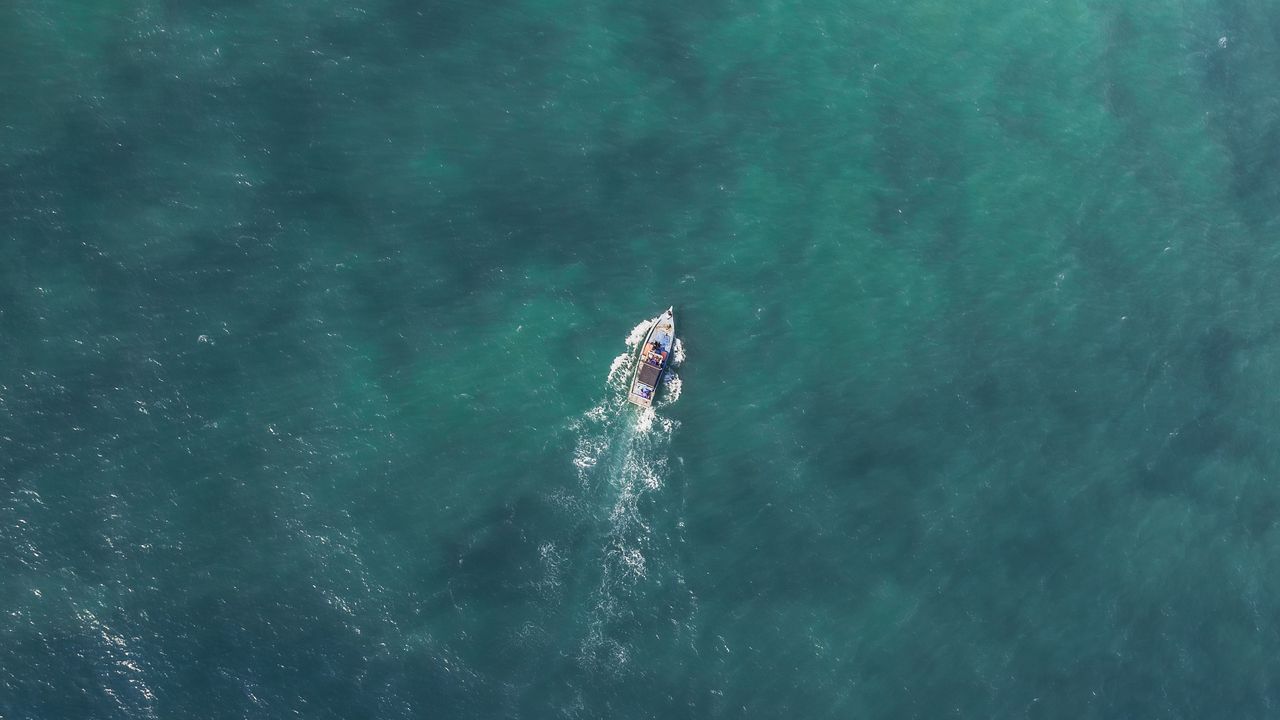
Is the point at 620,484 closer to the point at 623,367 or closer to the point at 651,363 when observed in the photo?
the point at 623,367

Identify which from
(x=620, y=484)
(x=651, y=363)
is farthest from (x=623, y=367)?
(x=620, y=484)

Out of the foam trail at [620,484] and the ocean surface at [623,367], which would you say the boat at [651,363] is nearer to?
the foam trail at [620,484]

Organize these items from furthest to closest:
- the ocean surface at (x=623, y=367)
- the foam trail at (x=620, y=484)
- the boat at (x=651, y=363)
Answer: the boat at (x=651, y=363) < the foam trail at (x=620, y=484) < the ocean surface at (x=623, y=367)

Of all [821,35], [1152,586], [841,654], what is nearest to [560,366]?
[841,654]

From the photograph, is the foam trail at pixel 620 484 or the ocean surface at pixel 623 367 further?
the foam trail at pixel 620 484

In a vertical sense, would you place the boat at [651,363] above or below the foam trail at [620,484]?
above

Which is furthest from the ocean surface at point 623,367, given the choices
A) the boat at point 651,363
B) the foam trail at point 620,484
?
the boat at point 651,363
